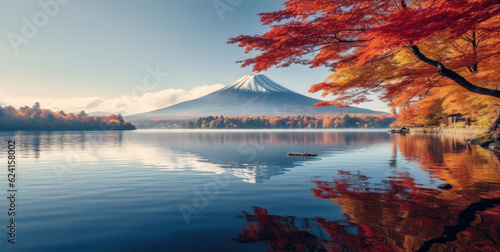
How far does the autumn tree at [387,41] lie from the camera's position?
8645 mm

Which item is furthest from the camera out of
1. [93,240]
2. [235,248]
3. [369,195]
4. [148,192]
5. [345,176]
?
[345,176]

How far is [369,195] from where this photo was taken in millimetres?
9547

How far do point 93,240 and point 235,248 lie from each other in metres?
3.15

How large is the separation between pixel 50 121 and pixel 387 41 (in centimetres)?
14319

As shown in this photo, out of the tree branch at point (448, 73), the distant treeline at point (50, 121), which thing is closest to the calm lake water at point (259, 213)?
the tree branch at point (448, 73)

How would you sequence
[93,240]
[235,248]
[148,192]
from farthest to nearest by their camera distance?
[148,192] → [93,240] → [235,248]

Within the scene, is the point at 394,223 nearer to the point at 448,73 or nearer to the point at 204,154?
the point at 448,73

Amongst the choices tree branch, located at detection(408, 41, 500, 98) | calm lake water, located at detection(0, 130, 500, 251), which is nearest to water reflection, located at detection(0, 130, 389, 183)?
calm lake water, located at detection(0, 130, 500, 251)

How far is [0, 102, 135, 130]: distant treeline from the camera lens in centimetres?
11075

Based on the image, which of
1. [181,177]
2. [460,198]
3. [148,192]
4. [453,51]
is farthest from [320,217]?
[453,51]

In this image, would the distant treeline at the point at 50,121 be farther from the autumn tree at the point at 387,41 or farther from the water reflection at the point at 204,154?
the autumn tree at the point at 387,41

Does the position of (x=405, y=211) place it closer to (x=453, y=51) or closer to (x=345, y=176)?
(x=345, y=176)

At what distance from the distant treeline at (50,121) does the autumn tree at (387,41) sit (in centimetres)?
13281

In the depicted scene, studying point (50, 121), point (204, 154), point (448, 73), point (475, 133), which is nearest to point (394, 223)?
point (448, 73)
